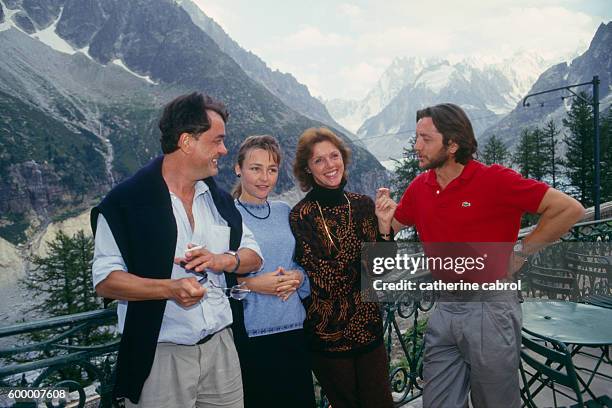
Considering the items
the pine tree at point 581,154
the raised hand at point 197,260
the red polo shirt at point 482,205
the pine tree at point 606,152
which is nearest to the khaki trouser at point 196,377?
the raised hand at point 197,260

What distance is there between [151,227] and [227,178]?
152395 millimetres

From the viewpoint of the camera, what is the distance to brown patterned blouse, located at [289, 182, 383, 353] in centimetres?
280

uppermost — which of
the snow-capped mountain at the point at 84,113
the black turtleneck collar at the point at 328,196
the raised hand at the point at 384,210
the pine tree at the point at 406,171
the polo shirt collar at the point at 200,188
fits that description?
the snow-capped mountain at the point at 84,113

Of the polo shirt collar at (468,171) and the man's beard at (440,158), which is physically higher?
the man's beard at (440,158)

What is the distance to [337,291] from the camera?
285 cm

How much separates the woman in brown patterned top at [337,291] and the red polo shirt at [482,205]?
0.56 meters

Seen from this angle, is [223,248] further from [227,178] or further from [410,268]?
[227,178]

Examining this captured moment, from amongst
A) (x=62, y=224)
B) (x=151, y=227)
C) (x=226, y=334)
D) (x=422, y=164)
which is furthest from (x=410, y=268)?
(x=62, y=224)

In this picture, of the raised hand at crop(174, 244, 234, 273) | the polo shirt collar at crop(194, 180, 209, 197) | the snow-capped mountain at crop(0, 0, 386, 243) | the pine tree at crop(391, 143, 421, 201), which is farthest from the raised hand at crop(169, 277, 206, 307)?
the snow-capped mountain at crop(0, 0, 386, 243)

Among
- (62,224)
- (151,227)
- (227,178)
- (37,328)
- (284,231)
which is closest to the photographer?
(151,227)

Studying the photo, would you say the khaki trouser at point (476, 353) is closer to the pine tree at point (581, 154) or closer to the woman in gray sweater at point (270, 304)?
the woman in gray sweater at point (270, 304)

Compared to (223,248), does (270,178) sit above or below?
above

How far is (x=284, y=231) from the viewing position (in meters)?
2.96

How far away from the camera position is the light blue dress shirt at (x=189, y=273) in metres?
2.06
